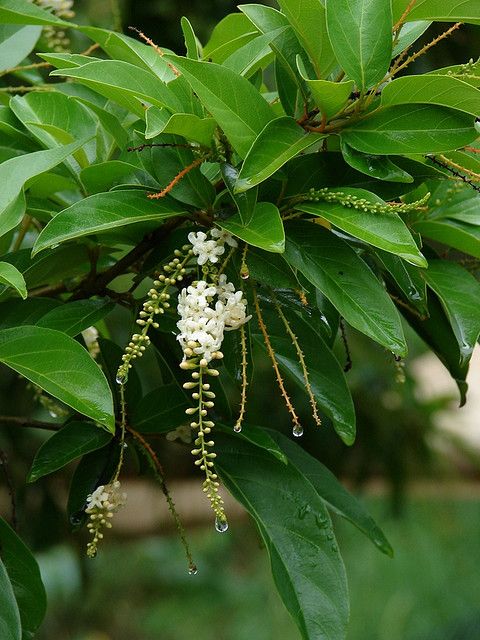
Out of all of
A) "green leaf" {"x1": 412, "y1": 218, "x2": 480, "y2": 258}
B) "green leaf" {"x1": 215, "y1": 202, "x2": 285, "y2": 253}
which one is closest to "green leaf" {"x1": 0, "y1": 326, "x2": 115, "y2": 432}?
"green leaf" {"x1": 215, "y1": 202, "x2": 285, "y2": 253}

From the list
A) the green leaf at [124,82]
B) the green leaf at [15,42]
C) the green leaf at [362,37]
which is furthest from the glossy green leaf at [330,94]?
the green leaf at [15,42]

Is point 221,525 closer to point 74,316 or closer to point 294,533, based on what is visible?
point 294,533

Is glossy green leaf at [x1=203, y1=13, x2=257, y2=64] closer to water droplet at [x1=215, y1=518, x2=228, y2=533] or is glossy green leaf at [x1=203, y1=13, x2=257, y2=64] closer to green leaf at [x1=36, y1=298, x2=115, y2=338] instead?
green leaf at [x1=36, y1=298, x2=115, y2=338]

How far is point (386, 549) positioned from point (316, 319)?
31 centimetres

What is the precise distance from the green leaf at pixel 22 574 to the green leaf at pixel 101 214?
1.10 feet

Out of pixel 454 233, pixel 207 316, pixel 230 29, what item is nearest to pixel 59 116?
pixel 230 29

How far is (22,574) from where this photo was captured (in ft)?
3.00

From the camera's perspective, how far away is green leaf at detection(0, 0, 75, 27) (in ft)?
3.24

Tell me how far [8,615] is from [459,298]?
531 mm

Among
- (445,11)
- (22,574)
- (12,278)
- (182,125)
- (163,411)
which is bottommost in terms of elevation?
(22,574)

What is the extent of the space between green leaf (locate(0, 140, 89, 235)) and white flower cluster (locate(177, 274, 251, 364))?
16 centimetres

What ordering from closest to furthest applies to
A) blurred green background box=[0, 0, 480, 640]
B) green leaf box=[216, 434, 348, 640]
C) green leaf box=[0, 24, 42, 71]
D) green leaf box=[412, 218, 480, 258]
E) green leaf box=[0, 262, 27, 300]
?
1. green leaf box=[0, 262, 27, 300]
2. green leaf box=[216, 434, 348, 640]
3. green leaf box=[412, 218, 480, 258]
4. green leaf box=[0, 24, 42, 71]
5. blurred green background box=[0, 0, 480, 640]

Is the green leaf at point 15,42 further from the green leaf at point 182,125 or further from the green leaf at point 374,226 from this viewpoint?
the green leaf at point 374,226

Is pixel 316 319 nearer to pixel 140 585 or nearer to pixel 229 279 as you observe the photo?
pixel 229 279
